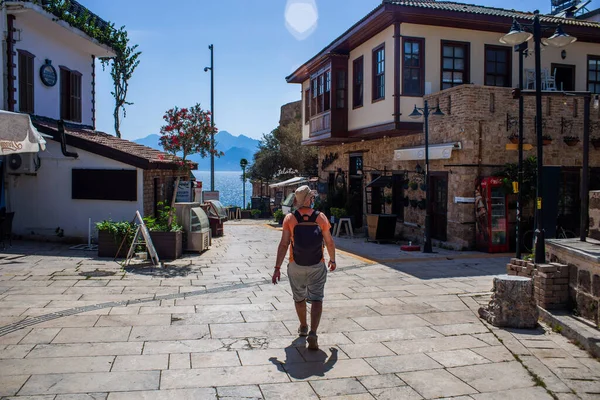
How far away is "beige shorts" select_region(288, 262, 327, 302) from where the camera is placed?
230 inches

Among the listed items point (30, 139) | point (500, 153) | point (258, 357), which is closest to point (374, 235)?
point (500, 153)

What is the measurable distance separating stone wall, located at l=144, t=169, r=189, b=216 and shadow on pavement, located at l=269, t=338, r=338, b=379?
30.7 ft

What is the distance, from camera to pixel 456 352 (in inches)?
227

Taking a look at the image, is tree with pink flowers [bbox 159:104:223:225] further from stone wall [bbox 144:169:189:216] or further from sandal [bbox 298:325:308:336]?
sandal [bbox 298:325:308:336]

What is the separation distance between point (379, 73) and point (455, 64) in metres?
2.28

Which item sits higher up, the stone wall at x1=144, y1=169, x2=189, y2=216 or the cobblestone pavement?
the stone wall at x1=144, y1=169, x2=189, y2=216

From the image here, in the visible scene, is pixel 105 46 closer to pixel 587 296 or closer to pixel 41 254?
pixel 41 254

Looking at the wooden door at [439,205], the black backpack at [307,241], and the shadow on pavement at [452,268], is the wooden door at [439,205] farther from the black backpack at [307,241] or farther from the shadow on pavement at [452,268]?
the black backpack at [307,241]

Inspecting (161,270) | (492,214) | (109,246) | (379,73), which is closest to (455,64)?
(379,73)

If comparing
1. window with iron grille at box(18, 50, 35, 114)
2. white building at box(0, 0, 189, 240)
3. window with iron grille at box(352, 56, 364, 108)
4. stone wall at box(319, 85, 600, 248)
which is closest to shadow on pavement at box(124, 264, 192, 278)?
white building at box(0, 0, 189, 240)

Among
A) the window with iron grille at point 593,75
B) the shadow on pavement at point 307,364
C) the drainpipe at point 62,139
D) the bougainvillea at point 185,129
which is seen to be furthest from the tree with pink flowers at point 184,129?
the window with iron grille at point 593,75

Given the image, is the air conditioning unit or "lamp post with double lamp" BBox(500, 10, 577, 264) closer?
"lamp post with double lamp" BBox(500, 10, 577, 264)

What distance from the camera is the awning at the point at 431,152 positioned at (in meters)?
13.9

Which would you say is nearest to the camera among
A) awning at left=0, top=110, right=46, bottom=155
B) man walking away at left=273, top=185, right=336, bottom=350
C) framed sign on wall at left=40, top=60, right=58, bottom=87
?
man walking away at left=273, top=185, right=336, bottom=350
